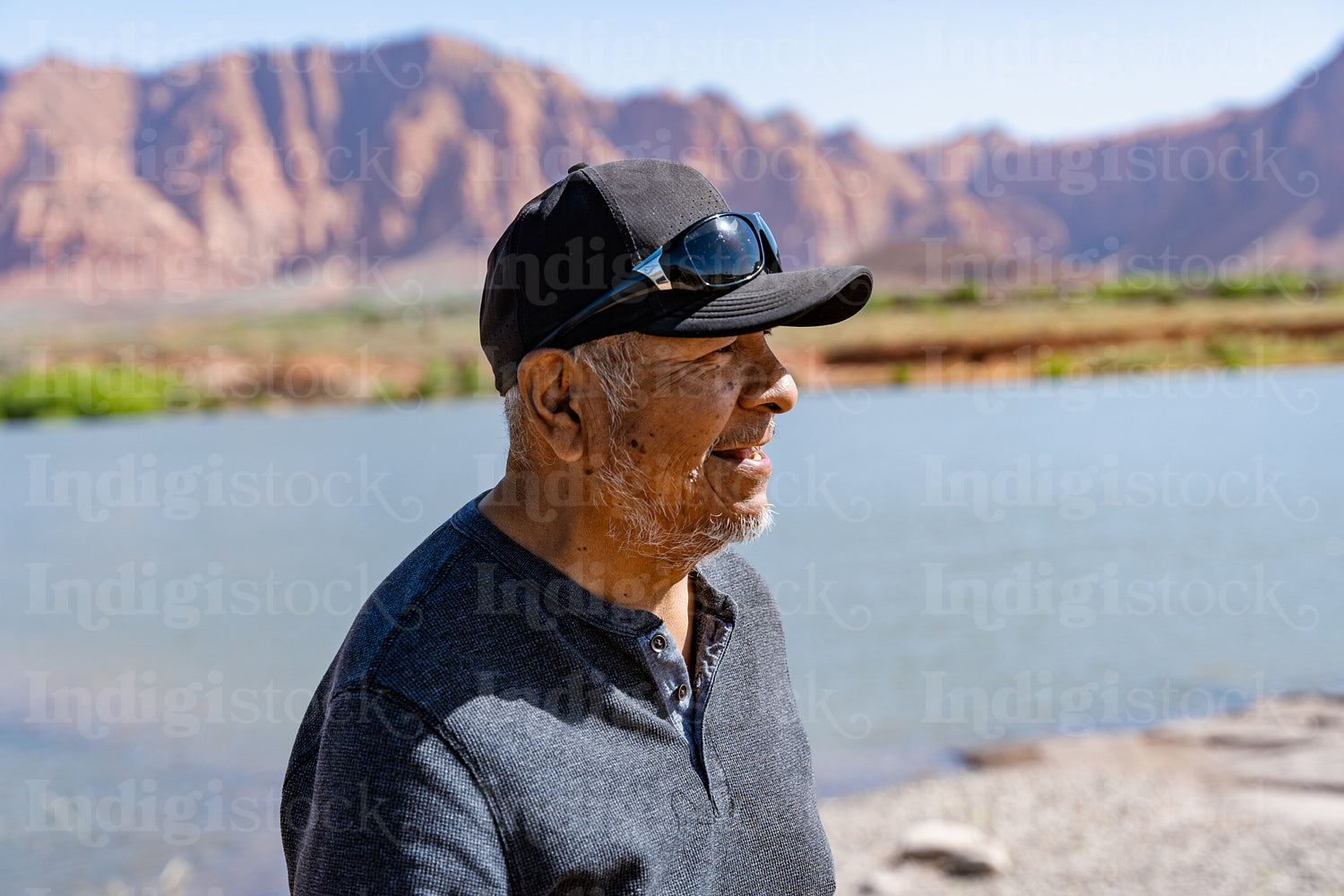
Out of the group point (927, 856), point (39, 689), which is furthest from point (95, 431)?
point (927, 856)

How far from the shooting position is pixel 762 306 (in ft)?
3.96

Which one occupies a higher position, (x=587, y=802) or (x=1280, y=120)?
(x=1280, y=120)

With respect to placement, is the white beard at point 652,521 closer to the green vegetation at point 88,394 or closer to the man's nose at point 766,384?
the man's nose at point 766,384

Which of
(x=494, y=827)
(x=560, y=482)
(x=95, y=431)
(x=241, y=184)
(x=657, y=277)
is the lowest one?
(x=95, y=431)

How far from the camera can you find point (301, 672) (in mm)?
8805

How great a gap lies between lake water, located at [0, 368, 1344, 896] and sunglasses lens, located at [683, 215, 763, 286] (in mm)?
5240

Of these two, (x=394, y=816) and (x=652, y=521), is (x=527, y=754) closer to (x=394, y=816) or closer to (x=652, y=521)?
(x=394, y=816)

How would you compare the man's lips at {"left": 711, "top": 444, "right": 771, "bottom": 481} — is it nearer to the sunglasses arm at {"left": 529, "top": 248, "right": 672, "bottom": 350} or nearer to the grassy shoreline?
the sunglasses arm at {"left": 529, "top": 248, "right": 672, "bottom": 350}

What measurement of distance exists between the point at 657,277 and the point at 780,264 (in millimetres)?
232

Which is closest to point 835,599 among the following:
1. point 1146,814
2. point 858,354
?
point 1146,814

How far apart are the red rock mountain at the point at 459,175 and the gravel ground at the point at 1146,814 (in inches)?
3840

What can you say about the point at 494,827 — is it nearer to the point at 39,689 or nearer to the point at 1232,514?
the point at 39,689

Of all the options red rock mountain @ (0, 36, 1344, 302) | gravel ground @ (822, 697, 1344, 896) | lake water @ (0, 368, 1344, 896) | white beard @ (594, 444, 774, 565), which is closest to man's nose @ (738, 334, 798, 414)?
white beard @ (594, 444, 774, 565)

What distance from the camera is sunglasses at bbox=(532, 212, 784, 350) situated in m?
1.16
